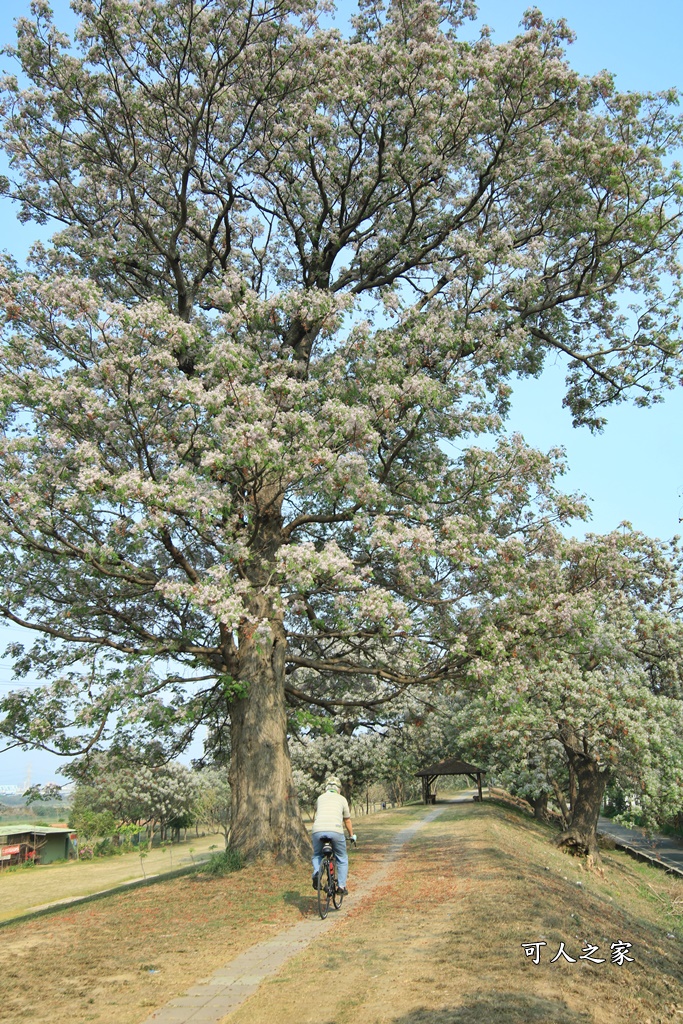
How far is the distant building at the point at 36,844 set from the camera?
61406 mm

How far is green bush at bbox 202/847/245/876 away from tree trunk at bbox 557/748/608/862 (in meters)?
17.6

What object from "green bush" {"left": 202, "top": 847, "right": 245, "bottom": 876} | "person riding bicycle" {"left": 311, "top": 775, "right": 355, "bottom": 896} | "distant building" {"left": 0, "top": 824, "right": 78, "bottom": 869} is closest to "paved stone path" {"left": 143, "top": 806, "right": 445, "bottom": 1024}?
"person riding bicycle" {"left": 311, "top": 775, "right": 355, "bottom": 896}

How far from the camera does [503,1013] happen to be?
5.59 meters

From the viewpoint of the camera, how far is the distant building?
2418 inches

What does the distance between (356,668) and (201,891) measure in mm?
5118

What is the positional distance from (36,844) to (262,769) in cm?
6036

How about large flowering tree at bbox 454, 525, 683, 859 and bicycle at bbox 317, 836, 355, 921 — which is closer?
bicycle at bbox 317, 836, 355, 921

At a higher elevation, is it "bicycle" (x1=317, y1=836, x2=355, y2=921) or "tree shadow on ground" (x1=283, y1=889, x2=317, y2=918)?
"bicycle" (x1=317, y1=836, x2=355, y2=921)

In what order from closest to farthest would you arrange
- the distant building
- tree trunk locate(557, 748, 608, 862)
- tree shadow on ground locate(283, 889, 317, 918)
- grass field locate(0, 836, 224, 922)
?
tree shadow on ground locate(283, 889, 317, 918)
tree trunk locate(557, 748, 608, 862)
grass field locate(0, 836, 224, 922)
the distant building

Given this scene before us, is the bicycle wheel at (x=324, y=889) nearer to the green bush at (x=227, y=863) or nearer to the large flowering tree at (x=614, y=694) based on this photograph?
the green bush at (x=227, y=863)

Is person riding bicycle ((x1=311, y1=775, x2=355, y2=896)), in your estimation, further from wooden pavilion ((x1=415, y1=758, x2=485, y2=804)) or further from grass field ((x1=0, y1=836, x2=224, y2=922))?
wooden pavilion ((x1=415, y1=758, x2=485, y2=804))

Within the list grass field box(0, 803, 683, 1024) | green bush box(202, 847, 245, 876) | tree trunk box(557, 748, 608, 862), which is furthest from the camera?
tree trunk box(557, 748, 608, 862)

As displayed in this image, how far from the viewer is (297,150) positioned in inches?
638

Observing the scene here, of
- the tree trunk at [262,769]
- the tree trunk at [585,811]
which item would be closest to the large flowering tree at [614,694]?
the tree trunk at [585,811]
